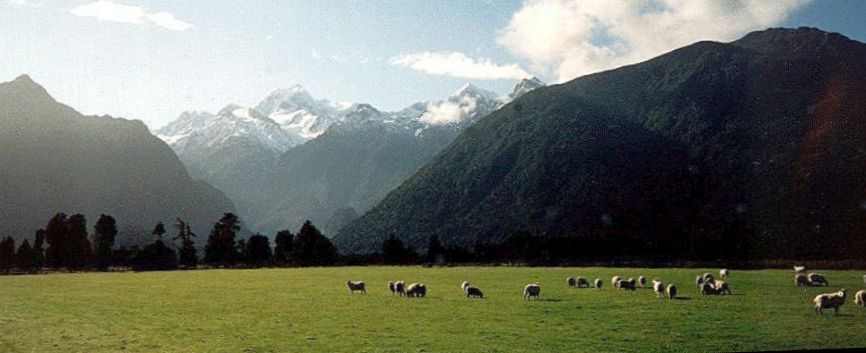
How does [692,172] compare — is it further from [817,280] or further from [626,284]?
[626,284]

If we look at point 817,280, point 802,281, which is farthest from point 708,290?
point 817,280

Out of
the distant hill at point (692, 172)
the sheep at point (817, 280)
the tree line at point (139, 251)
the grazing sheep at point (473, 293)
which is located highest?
the distant hill at point (692, 172)

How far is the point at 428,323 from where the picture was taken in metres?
19.8

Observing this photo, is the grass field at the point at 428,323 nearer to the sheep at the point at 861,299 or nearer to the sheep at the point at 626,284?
the sheep at the point at 861,299

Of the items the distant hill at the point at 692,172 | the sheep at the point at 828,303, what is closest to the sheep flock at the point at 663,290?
the sheep at the point at 828,303

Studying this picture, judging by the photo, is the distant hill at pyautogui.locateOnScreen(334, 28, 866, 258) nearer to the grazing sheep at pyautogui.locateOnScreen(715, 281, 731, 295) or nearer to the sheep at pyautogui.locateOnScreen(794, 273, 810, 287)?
the sheep at pyautogui.locateOnScreen(794, 273, 810, 287)

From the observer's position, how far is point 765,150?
12638 centimetres

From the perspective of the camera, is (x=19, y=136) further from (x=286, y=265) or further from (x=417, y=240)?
(x=286, y=265)

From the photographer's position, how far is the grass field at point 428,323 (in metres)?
15.6

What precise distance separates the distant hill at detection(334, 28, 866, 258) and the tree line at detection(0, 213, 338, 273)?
41520mm

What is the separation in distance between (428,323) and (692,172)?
488 feet

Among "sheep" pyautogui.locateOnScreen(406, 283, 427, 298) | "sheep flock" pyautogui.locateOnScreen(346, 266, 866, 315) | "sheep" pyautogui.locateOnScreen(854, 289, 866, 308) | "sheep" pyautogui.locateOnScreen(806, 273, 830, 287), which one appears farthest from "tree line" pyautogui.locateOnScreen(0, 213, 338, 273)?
"sheep" pyautogui.locateOnScreen(854, 289, 866, 308)

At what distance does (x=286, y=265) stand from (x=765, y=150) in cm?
9976

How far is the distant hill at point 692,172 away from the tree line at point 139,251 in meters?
41.5
